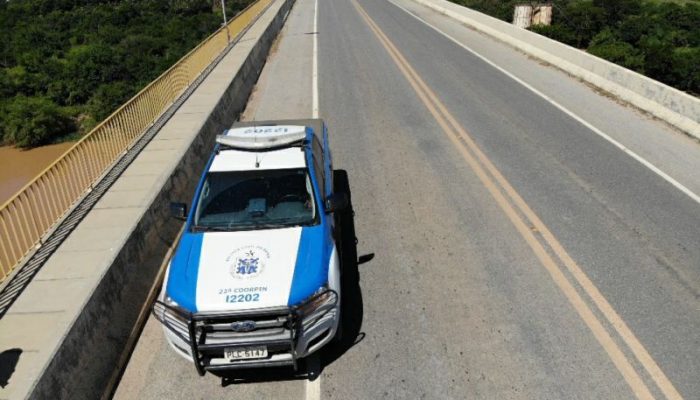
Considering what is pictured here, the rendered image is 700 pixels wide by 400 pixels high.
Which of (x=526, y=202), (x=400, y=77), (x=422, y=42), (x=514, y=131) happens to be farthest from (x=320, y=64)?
(x=526, y=202)

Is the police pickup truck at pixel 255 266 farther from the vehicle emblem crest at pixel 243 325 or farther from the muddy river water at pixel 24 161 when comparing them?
the muddy river water at pixel 24 161

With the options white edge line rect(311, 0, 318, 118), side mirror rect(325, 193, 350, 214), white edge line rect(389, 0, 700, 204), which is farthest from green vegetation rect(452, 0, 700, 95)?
side mirror rect(325, 193, 350, 214)

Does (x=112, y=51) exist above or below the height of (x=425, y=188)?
below

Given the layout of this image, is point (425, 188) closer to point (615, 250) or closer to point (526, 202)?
point (526, 202)

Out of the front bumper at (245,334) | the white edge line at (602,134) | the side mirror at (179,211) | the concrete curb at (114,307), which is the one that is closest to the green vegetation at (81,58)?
the white edge line at (602,134)

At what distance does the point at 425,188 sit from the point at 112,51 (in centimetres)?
6177

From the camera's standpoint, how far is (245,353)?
5195 millimetres

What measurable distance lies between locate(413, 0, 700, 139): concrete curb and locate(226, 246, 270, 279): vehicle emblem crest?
35.5 ft

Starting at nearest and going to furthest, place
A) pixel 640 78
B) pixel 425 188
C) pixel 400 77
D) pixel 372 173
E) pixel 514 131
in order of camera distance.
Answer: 1. pixel 425 188
2. pixel 372 173
3. pixel 514 131
4. pixel 640 78
5. pixel 400 77

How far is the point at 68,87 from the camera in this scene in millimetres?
54844

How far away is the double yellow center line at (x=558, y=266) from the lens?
5.46 m

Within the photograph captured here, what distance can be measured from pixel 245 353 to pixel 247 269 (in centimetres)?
83

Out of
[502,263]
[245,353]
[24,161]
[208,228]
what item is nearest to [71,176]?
[208,228]

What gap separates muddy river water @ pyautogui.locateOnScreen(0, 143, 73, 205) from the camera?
135ft
